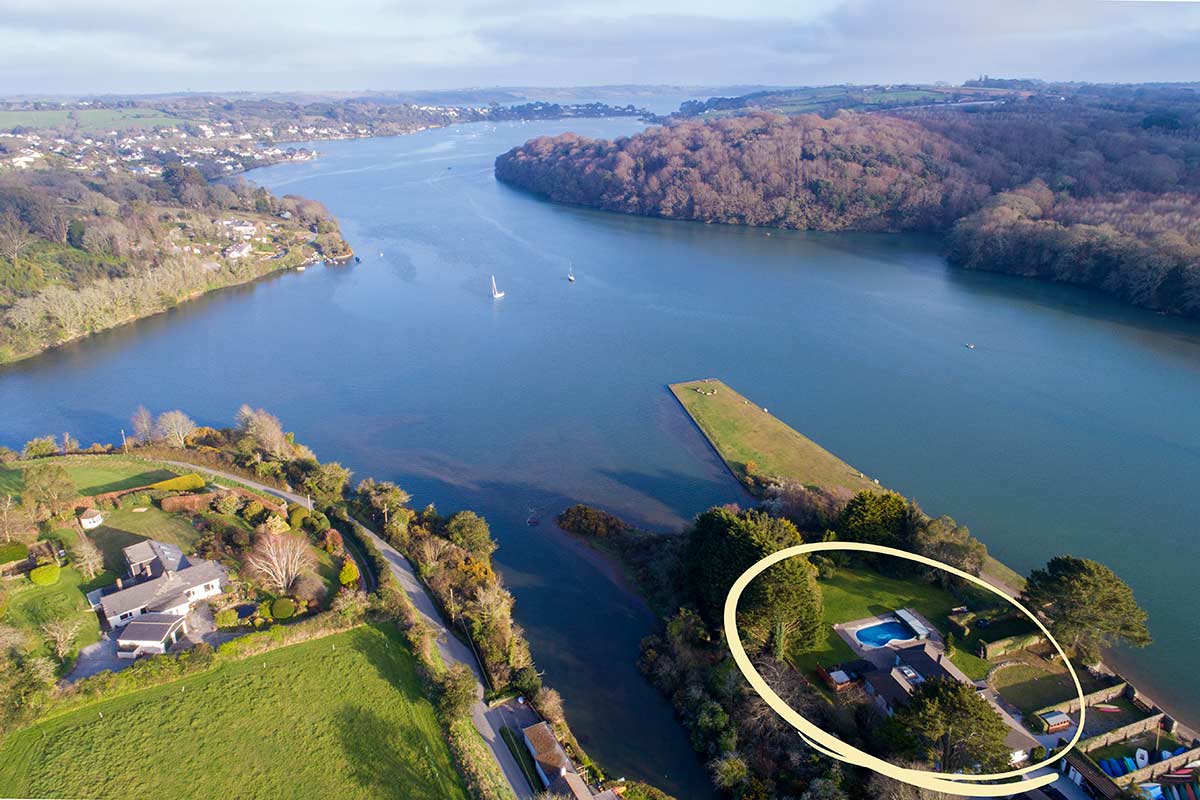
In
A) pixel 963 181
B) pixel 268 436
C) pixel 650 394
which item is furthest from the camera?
pixel 963 181

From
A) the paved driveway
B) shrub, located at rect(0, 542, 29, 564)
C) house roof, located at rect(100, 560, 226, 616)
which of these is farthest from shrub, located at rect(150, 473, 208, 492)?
the paved driveway

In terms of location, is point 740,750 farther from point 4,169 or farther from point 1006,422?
point 4,169

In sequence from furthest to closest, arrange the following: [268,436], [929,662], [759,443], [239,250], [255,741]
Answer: [239,250], [759,443], [268,436], [929,662], [255,741]

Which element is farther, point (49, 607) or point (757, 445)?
point (757, 445)

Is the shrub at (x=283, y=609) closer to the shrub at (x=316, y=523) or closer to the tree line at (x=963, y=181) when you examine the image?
the shrub at (x=316, y=523)

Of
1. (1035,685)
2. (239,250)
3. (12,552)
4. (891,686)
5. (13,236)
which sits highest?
(13,236)

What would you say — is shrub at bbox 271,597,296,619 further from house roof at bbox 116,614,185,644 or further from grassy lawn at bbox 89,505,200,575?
grassy lawn at bbox 89,505,200,575

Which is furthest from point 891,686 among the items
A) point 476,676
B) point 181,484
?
point 181,484

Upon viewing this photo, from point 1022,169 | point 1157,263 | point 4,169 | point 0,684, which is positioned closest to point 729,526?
point 0,684

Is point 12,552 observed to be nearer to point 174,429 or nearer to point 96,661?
point 96,661
